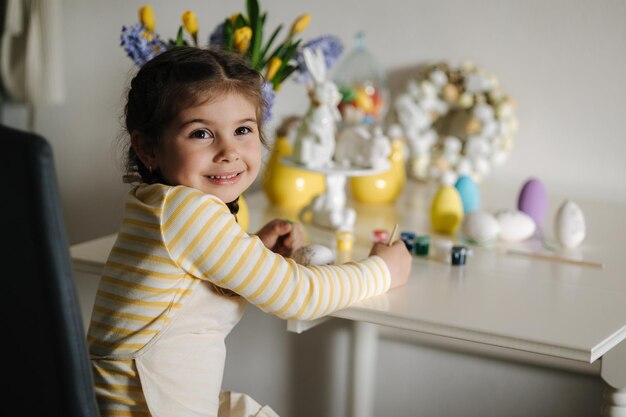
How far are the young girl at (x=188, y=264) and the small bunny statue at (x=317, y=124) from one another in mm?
345

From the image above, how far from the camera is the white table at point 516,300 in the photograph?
1.15 m

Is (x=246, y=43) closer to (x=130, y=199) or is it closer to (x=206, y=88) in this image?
(x=206, y=88)

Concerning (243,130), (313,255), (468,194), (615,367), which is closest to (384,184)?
(468,194)

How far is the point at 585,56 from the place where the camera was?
187 centimetres

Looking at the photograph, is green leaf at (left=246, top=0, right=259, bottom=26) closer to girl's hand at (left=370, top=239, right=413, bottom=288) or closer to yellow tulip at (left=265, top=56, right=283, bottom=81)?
yellow tulip at (left=265, top=56, right=283, bottom=81)

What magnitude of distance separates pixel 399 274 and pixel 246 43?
1.59 ft

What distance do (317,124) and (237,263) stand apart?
553mm

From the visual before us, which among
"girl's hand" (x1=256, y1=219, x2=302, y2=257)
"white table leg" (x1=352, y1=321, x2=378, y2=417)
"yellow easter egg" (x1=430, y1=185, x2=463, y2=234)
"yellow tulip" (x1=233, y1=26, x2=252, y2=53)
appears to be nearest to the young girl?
"girl's hand" (x1=256, y1=219, x2=302, y2=257)

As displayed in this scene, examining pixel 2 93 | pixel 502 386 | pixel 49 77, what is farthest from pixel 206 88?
pixel 2 93

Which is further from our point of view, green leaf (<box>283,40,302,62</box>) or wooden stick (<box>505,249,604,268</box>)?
green leaf (<box>283,40,302,62</box>)

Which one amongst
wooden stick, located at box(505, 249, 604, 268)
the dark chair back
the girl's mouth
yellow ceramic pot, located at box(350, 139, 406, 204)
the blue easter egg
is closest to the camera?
the dark chair back

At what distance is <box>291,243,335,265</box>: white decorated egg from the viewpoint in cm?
134

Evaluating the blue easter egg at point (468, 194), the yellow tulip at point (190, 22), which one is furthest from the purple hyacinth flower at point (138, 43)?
the blue easter egg at point (468, 194)

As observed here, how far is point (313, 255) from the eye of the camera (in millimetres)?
1343
